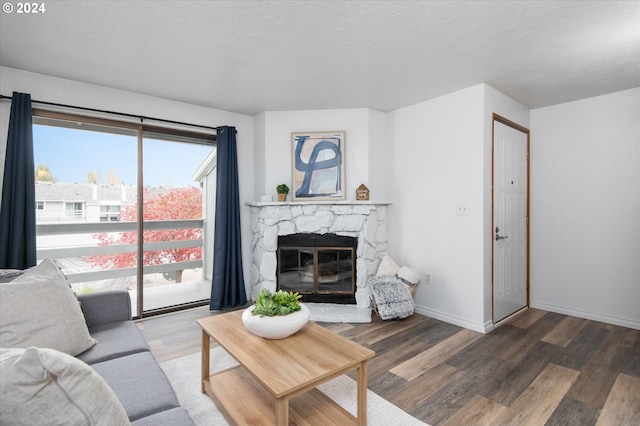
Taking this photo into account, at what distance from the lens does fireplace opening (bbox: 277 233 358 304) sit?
12.8ft

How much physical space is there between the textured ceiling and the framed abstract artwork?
0.60 meters

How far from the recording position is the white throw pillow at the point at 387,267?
3.74 metres

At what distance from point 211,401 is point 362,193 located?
2.55 m

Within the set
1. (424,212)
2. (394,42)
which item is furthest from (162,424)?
Result: (424,212)

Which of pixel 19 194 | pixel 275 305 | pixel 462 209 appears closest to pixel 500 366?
pixel 462 209

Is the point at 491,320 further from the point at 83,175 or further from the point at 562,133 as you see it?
the point at 83,175

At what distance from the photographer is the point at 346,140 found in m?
3.90

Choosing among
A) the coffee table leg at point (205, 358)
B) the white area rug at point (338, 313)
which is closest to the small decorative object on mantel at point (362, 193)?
the white area rug at point (338, 313)

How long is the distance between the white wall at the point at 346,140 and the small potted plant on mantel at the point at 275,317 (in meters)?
2.16

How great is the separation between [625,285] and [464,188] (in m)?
1.94

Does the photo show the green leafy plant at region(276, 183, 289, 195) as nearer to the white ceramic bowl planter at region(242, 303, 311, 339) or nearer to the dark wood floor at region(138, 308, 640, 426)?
the dark wood floor at region(138, 308, 640, 426)

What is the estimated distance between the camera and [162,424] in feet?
3.87

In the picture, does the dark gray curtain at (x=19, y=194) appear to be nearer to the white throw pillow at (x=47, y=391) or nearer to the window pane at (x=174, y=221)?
the window pane at (x=174, y=221)

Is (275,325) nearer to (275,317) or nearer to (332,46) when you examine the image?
(275,317)
